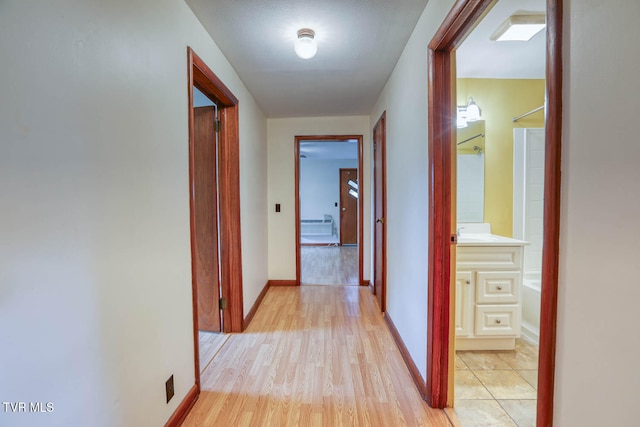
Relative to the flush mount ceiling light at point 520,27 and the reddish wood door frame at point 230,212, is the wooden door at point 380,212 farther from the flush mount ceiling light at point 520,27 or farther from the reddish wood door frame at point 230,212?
the reddish wood door frame at point 230,212

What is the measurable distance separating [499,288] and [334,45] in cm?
209

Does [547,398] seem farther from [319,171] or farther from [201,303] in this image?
[319,171]

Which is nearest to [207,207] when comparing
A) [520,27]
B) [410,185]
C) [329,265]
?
[410,185]

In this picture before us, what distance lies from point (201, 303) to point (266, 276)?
1204 millimetres

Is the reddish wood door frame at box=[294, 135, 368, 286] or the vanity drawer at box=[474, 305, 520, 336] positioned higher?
the reddish wood door frame at box=[294, 135, 368, 286]

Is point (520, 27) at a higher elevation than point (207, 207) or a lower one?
higher

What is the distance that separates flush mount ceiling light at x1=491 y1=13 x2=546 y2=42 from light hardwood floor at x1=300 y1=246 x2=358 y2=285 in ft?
9.82

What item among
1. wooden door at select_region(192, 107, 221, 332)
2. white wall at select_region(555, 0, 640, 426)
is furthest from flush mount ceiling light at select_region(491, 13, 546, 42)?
wooden door at select_region(192, 107, 221, 332)

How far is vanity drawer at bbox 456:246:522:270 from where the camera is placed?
2.03 meters

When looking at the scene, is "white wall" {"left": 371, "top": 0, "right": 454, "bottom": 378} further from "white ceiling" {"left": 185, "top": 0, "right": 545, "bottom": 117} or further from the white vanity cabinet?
the white vanity cabinet

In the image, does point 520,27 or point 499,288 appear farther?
point 499,288

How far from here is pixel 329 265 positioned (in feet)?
→ 16.1

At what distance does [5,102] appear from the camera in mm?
673

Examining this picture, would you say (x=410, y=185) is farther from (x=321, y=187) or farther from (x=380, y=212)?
(x=321, y=187)
